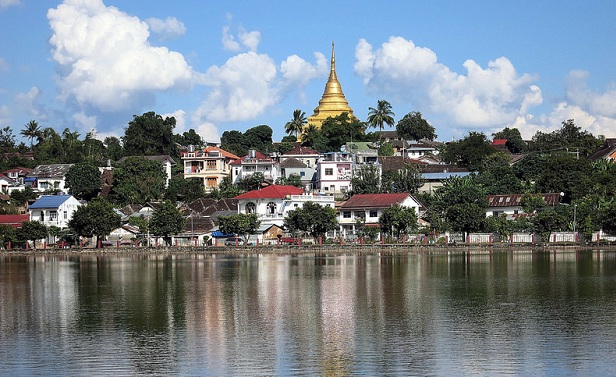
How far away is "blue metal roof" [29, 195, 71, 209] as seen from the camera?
72.2 metres

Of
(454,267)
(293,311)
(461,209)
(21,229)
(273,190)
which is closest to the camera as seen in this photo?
(293,311)

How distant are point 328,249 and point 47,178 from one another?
107 feet

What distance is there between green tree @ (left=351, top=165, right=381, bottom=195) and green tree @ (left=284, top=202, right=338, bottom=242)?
30.0ft

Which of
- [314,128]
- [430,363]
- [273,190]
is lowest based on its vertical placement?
[430,363]

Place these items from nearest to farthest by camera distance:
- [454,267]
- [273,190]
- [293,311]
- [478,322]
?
[478,322]
[293,311]
[454,267]
[273,190]

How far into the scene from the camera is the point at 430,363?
816 inches

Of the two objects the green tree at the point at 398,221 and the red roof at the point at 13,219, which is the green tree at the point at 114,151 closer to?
the red roof at the point at 13,219

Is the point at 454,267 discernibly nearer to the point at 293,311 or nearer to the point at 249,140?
the point at 293,311

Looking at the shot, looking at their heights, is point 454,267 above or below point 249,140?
below

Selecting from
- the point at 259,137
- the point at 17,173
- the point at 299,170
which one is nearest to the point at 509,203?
the point at 299,170

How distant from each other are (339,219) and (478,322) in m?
43.7

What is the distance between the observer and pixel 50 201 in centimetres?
7300

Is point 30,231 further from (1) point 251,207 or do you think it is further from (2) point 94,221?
(1) point 251,207

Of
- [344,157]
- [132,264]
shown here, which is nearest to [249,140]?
[344,157]
